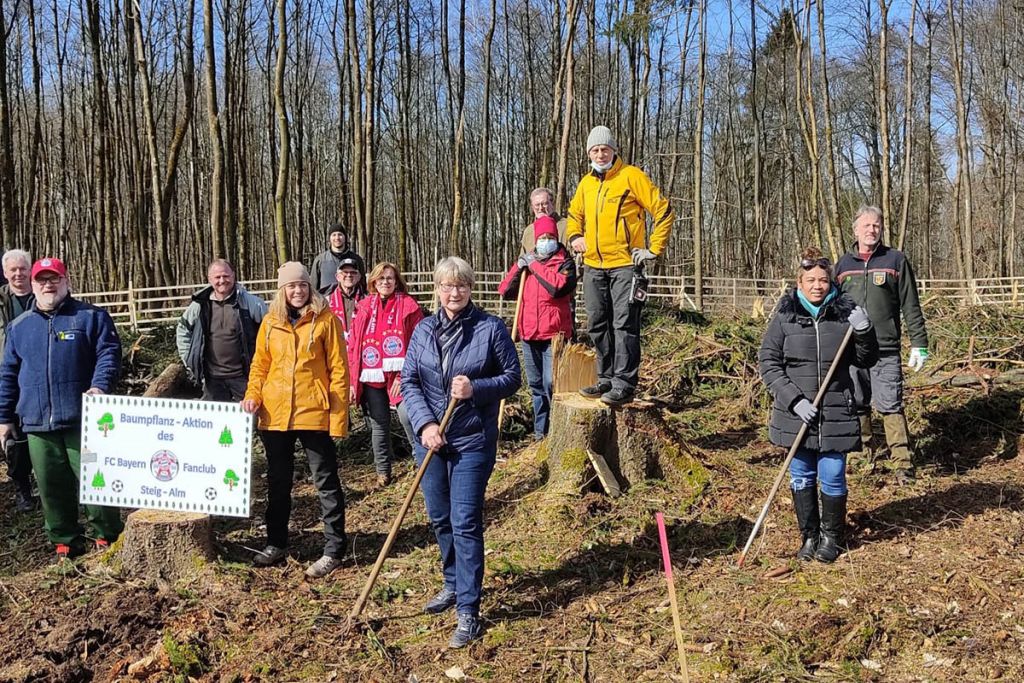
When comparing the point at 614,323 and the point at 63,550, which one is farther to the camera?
the point at 614,323

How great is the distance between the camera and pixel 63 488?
527cm

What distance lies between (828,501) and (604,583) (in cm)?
143

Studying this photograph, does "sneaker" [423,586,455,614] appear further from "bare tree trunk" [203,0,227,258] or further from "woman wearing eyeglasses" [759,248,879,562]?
"bare tree trunk" [203,0,227,258]

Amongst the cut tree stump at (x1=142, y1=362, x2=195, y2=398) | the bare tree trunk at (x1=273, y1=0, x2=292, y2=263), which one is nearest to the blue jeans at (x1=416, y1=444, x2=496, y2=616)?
the cut tree stump at (x1=142, y1=362, x2=195, y2=398)

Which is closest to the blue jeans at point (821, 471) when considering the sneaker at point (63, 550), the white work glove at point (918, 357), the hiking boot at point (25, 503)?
the white work glove at point (918, 357)

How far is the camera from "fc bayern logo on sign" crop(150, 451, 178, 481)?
4.87 meters

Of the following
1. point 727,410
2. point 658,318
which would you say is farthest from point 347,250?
point 658,318

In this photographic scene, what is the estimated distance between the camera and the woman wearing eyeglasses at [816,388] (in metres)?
4.56

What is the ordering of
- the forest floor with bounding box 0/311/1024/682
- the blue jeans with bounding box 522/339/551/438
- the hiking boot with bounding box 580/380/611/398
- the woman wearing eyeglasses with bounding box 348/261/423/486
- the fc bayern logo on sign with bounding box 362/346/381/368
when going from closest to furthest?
the forest floor with bounding box 0/311/1024/682 → the hiking boot with bounding box 580/380/611/398 → the woman wearing eyeglasses with bounding box 348/261/423/486 → the fc bayern logo on sign with bounding box 362/346/381/368 → the blue jeans with bounding box 522/339/551/438

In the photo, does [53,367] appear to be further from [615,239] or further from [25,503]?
[615,239]

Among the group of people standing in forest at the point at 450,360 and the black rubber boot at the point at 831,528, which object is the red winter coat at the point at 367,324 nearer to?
the group of people standing in forest at the point at 450,360

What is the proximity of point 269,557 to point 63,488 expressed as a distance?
4.96 feet

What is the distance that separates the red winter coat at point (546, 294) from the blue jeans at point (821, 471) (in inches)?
102

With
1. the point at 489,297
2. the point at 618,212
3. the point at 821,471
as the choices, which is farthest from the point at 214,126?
the point at 821,471
